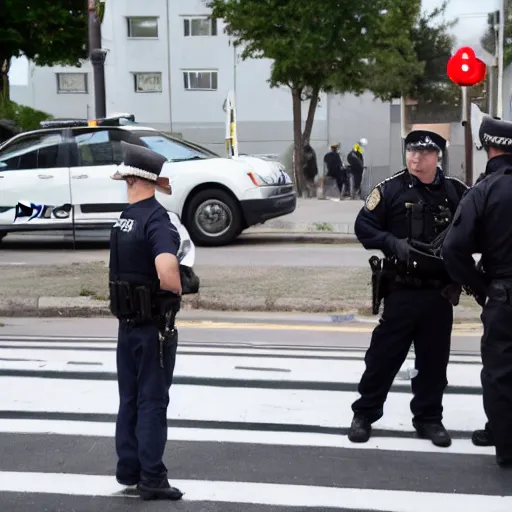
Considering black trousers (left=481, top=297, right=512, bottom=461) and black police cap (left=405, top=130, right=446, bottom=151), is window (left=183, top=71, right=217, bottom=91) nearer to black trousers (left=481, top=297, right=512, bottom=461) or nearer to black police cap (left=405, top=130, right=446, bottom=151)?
black police cap (left=405, top=130, right=446, bottom=151)

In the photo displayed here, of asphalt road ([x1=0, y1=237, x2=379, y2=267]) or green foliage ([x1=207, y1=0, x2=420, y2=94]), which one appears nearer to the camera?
asphalt road ([x1=0, y1=237, x2=379, y2=267])

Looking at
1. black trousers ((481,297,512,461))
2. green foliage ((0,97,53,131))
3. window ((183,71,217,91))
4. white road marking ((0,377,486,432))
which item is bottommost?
white road marking ((0,377,486,432))

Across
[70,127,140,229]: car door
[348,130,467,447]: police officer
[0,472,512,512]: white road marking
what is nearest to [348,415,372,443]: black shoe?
[348,130,467,447]: police officer

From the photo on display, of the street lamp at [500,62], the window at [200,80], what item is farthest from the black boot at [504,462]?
the window at [200,80]

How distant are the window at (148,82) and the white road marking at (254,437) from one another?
3393 cm

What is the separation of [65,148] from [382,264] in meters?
9.26

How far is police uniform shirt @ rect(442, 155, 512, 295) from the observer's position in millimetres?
4391

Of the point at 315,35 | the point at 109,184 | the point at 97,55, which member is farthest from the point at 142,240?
the point at 315,35

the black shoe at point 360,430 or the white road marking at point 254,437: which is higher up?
the black shoe at point 360,430

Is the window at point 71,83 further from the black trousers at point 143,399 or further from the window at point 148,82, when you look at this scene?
the black trousers at point 143,399

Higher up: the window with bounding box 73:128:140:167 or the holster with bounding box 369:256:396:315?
the window with bounding box 73:128:140:167

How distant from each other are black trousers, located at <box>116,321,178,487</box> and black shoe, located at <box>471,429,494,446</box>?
1719mm

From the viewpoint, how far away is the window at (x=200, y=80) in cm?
3775

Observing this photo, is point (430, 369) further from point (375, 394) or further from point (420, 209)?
point (420, 209)
